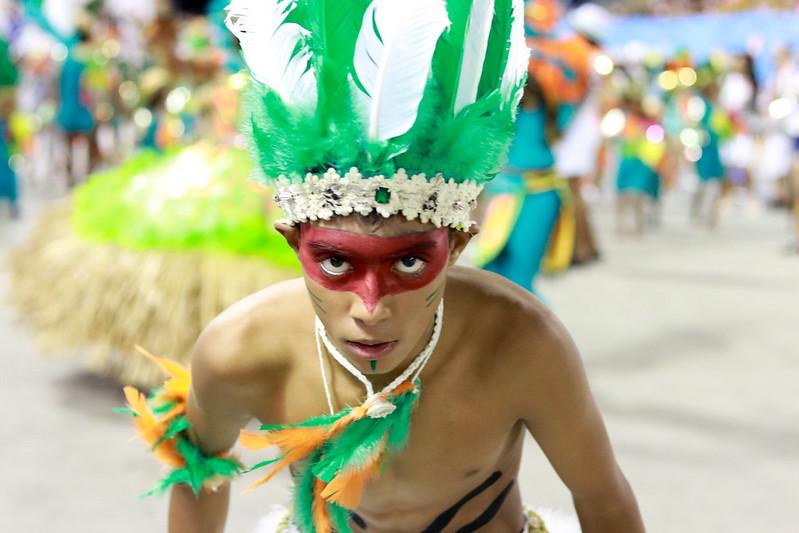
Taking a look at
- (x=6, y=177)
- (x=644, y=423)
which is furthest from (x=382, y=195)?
(x=6, y=177)

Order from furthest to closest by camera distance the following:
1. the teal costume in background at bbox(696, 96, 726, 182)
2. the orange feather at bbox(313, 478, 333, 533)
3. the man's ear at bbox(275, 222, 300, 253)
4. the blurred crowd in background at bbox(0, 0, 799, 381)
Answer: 1. the teal costume in background at bbox(696, 96, 726, 182)
2. the blurred crowd in background at bbox(0, 0, 799, 381)
3. the orange feather at bbox(313, 478, 333, 533)
4. the man's ear at bbox(275, 222, 300, 253)

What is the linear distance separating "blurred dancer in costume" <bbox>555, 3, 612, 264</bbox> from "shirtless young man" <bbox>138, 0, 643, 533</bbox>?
2.18m

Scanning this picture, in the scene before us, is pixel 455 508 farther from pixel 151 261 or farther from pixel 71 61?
pixel 71 61

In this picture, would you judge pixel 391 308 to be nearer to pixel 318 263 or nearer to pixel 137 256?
pixel 318 263

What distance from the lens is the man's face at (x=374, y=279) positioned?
1018 mm

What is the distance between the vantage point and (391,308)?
1.03 m

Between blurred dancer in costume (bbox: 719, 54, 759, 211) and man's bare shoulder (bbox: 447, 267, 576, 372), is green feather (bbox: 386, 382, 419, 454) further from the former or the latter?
blurred dancer in costume (bbox: 719, 54, 759, 211)

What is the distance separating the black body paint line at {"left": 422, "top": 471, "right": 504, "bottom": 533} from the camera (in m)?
1.26

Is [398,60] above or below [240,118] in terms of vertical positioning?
above

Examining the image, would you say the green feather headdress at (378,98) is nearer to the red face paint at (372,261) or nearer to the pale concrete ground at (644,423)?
the red face paint at (372,261)

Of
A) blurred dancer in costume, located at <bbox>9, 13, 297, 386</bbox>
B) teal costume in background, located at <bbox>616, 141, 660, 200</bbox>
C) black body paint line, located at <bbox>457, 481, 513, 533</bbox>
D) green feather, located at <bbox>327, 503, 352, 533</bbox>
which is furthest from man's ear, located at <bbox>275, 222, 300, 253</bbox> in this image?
teal costume in background, located at <bbox>616, 141, 660, 200</bbox>

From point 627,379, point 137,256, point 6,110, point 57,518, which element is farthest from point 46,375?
point 6,110

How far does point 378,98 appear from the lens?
3.17 ft

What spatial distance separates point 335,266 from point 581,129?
400 cm
